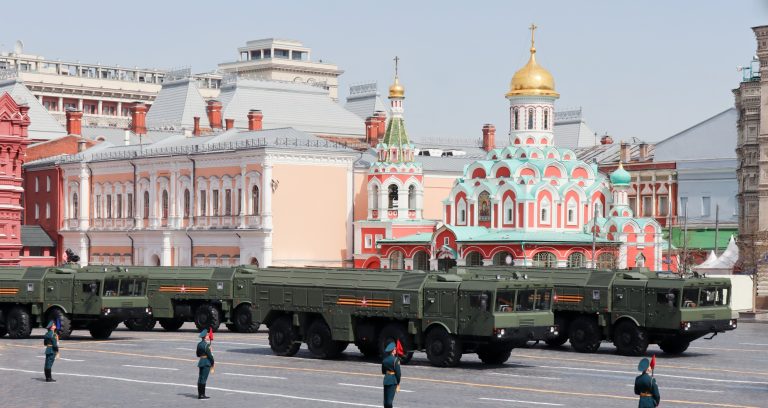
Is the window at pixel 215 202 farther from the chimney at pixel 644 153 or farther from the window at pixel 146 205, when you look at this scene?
the chimney at pixel 644 153

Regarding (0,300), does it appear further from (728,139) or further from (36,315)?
(728,139)

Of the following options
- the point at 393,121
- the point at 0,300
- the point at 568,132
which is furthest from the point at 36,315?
the point at 568,132

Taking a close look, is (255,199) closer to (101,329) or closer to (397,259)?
(397,259)

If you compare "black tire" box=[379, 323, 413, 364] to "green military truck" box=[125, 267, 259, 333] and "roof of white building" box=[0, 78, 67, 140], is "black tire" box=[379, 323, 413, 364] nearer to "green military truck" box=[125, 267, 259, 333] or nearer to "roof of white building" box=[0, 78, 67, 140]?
"green military truck" box=[125, 267, 259, 333]

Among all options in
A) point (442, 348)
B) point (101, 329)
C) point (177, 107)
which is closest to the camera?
point (442, 348)

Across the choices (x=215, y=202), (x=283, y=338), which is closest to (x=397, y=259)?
(x=215, y=202)

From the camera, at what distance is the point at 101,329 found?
46656 millimetres

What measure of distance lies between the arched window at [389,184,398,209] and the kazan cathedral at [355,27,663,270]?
6 cm

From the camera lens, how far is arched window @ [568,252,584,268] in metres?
85.0

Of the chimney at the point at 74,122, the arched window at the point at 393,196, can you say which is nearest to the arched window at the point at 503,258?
the arched window at the point at 393,196

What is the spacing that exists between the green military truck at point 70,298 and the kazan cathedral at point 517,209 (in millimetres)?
40961

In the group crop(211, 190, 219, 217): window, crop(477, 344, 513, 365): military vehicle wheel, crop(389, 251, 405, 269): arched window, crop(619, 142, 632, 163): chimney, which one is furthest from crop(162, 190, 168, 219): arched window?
crop(477, 344, 513, 365): military vehicle wheel

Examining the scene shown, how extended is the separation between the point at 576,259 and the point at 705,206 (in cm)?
2129

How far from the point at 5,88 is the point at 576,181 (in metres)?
57.4
